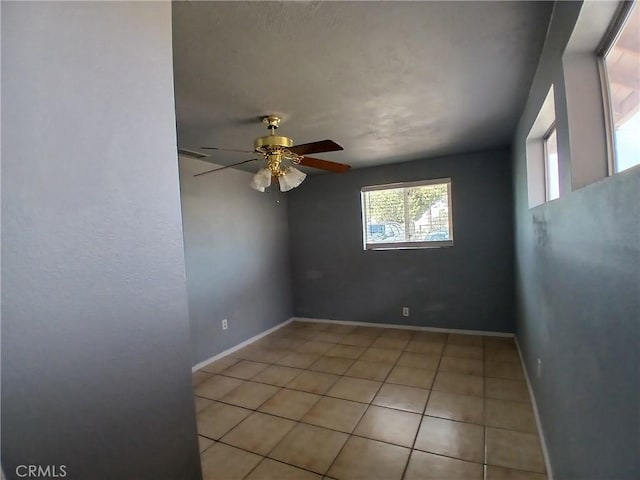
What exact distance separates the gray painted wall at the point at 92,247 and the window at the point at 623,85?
4.18 feet

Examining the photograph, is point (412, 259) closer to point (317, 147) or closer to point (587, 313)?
point (317, 147)

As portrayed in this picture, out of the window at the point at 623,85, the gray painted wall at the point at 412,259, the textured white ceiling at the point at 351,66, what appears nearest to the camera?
the window at the point at 623,85

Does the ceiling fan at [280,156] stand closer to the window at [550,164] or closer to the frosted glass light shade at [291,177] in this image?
the frosted glass light shade at [291,177]

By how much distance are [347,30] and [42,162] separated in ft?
4.25

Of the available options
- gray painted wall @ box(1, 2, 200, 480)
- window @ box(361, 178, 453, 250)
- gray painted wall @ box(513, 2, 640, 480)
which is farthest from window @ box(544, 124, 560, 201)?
gray painted wall @ box(1, 2, 200, 480)

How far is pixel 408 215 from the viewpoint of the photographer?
4.08m

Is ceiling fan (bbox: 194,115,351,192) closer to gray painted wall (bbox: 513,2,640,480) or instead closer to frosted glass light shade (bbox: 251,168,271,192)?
frosted glass light shade (bbox: 251,168,271,192)

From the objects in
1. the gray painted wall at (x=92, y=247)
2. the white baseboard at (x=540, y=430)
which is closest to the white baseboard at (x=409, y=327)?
the white baseboard at (x=540, y=430)

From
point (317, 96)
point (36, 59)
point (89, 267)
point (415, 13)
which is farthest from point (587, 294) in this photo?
point (317, 96)

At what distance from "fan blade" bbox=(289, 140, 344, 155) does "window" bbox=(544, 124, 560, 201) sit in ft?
4.35

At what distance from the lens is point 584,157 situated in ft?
3.69

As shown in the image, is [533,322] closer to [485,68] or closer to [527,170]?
[527,170]

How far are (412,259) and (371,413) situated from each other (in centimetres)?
221

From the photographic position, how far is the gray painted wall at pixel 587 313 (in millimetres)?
705
